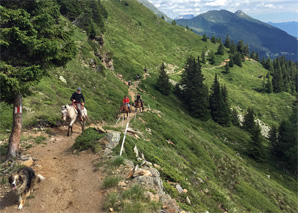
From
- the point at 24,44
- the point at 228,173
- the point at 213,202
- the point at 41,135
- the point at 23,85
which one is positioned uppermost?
the point at 24,44

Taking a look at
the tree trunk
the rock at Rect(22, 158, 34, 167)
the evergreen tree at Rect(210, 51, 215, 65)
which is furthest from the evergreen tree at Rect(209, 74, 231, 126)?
the evergreen tree at Rect(210, 51, 215, 65)

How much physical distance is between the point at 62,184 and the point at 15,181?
90.7 inches

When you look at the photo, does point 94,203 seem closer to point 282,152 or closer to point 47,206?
point 47,206

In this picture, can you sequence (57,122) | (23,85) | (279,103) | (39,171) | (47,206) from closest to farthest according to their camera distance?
(47,206)
(23,85)
(39,171)
(57,122)
(279,103)

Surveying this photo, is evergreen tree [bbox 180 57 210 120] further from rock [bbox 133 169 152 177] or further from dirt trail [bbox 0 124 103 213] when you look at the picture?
rock [bbox 133 169 152 177]

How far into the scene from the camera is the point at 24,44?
9680 millimetres

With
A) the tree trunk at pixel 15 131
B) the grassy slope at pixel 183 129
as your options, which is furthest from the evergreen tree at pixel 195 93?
the tree trunk at pixel 15 131

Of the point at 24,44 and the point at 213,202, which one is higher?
the point at 24,44

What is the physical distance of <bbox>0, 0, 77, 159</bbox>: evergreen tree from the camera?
8.96 m

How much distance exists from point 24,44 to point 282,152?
64161 millimetres

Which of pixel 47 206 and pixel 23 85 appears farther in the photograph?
pixel 23 85

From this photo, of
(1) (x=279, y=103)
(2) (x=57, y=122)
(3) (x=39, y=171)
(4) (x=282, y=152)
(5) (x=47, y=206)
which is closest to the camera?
(5) (x=47, y=206)

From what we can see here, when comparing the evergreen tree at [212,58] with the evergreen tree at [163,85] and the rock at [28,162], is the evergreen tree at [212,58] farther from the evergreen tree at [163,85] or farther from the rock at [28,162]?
the rock at [28,162]

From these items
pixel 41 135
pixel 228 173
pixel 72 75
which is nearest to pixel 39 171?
pixel 41 135
